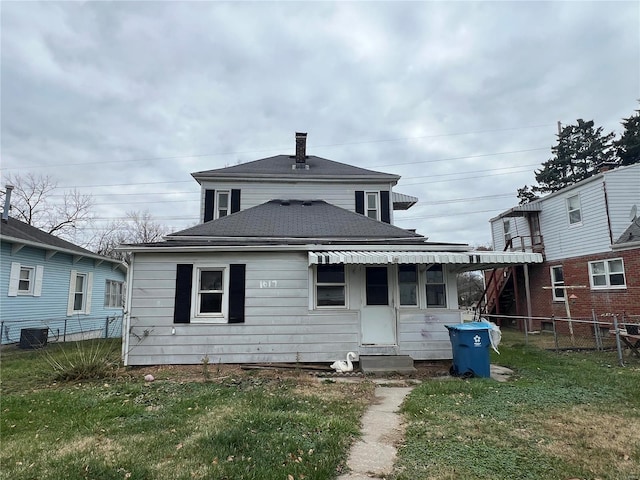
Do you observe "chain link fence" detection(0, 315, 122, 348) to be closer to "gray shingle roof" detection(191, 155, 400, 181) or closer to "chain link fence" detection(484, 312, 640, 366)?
"gray shingle roof" detection(191, 155, 400, 181)

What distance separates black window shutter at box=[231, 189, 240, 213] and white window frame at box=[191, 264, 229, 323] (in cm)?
552

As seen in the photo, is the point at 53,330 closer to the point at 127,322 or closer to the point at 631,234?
the point at 127,322

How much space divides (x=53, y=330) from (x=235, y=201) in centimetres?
879

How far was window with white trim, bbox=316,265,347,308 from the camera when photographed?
362 inches

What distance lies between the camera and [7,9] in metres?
8.88

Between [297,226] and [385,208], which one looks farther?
[385,208]

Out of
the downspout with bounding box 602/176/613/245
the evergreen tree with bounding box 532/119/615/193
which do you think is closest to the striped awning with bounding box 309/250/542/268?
the downspout with bounding box 602/176/613/245

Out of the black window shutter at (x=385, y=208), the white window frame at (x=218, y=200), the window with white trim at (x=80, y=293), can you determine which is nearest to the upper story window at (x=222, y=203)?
the white window frame at (x=218, y=200)

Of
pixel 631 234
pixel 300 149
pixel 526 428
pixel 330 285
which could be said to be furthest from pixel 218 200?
pixel 631 234

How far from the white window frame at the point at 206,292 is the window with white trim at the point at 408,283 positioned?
175 inches

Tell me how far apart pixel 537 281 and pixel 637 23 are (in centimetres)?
1084

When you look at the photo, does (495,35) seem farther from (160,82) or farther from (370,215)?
(160,82)

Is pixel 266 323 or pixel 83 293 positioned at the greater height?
pixel 83 293

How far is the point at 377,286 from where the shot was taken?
367 inches
